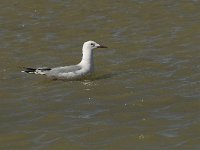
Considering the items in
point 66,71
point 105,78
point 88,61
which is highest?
point 88,61

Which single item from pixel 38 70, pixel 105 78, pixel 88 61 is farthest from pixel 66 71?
pixel 105 78

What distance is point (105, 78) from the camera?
14312 millimetres

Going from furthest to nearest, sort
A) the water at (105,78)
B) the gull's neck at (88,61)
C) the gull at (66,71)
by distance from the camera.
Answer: the gull's neck at (88,61), the gull at (66,71), the water at (105,78)

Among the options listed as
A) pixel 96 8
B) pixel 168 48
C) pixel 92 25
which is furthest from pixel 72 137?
pixel 96 8

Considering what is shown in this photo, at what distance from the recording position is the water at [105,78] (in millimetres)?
10242

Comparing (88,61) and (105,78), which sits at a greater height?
(88,61)

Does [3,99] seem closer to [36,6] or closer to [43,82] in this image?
[43,82]

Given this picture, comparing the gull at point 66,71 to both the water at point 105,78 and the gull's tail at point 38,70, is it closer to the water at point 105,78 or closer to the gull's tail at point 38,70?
the gull's tail at point 38,70

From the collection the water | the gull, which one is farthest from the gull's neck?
the water

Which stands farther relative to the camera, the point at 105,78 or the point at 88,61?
the point at 88,61

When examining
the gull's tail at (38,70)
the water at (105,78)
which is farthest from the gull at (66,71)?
the water at (105,78)

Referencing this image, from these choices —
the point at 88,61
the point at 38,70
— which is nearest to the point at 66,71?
the point at 38,70

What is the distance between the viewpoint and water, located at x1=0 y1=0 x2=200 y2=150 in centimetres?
1024

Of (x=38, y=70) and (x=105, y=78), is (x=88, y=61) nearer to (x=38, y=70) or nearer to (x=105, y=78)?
(x=105, y=78)
